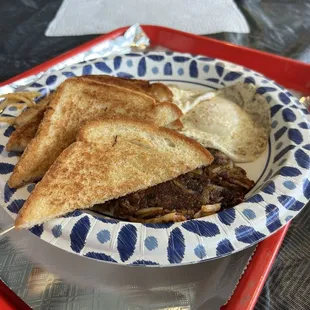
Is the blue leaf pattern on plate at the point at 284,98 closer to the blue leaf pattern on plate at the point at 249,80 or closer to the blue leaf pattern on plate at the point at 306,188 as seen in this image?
the blue leaf pattern on plate at the point at 249,80

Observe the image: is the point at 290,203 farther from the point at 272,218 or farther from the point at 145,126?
the point at 145,126

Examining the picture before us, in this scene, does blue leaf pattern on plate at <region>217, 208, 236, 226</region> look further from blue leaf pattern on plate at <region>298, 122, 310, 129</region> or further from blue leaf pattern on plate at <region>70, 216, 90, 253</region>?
blue leaf pattern on plate at <region>298, 122, 310, 129</region>

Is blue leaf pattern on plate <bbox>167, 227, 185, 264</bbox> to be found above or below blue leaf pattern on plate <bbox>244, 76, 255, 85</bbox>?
below

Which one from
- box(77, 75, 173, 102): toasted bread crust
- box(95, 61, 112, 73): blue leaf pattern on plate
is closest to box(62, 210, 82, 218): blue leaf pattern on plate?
box(77, 75, 173, 102): toasted bread crust

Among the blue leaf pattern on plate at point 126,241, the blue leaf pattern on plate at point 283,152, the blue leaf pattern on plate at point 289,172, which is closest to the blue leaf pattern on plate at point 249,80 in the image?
the blue leaf pattern on plate at point 283,152

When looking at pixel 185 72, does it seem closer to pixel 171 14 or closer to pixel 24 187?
pixel 24 187

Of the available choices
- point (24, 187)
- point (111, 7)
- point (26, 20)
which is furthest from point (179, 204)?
point (111, 7)
